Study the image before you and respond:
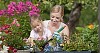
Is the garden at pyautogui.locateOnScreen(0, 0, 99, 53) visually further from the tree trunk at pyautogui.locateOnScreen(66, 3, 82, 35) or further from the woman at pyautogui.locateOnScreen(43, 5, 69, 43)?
the tree trunk at pyautogui.locateOnScreen(66, 3, 82, 35)

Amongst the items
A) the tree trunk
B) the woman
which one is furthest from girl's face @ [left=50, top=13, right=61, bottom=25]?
the tree trunk

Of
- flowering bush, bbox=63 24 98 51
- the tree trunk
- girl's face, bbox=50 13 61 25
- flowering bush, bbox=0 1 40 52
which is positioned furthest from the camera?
the tree trunk

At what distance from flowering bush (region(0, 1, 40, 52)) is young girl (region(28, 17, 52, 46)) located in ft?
0.41

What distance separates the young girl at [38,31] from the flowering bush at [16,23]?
0.41 ft

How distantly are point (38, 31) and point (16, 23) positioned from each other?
428 mm

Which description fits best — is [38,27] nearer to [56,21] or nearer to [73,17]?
[56,21]

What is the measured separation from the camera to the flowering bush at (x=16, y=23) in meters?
5.41

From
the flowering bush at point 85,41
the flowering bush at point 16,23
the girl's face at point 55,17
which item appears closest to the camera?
the flowering bush at point 85,41

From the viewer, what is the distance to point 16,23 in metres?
5.88

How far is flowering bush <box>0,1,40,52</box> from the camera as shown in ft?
17.7

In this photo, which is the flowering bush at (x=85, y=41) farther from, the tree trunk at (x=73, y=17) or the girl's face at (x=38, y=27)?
the tree trunk at (x=73, y=17)

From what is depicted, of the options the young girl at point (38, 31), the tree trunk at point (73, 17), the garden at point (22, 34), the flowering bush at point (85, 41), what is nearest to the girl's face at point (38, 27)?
the young girl at point (38, 31)

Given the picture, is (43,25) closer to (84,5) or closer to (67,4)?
(67,4)

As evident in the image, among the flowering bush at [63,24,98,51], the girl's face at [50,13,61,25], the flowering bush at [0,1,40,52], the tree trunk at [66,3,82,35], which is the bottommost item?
the tree trunk at [66,3,82,35]
